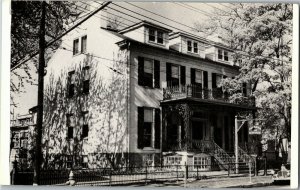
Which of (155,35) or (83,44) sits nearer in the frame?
(83,44)

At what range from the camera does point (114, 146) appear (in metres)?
9.38

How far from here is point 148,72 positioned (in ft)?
32.5

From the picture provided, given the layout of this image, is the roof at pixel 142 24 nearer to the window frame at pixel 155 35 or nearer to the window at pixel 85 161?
the window frame at pixel 155 35

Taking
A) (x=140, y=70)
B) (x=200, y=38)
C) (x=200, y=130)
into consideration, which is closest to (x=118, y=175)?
(x=200, y=130)

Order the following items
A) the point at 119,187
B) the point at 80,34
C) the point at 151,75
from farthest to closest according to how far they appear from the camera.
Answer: the point at 151,75
the point at 80,34
the point at 119,187

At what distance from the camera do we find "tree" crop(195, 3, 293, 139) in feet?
30.0

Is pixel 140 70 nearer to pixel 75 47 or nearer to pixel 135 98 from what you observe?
pixel 135 98

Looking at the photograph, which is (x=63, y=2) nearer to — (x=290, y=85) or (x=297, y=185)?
(x=290, y=85)

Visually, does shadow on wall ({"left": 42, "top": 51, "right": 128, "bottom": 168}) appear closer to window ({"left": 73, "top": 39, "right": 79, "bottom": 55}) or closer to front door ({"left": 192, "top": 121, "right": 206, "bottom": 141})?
window ({"left": 73, "top": 39, "right": 79, "bottom": 55})

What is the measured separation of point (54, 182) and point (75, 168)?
0.45 metres

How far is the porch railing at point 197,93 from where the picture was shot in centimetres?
982

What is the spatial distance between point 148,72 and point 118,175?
2.15 metres

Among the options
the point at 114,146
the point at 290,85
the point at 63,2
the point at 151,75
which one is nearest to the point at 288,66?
the point at 290,85

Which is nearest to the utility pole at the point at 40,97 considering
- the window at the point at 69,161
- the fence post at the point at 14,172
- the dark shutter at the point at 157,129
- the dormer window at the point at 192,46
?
the fence post at the point at 14,172
